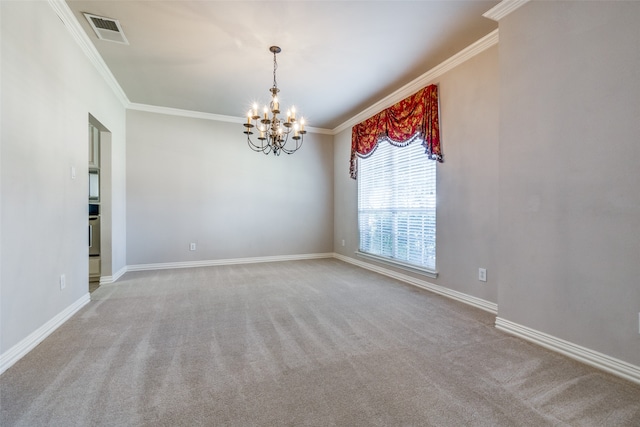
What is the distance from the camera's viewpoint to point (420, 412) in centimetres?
145

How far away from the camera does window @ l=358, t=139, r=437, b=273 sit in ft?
12.3

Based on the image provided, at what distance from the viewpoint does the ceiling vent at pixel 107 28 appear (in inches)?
104

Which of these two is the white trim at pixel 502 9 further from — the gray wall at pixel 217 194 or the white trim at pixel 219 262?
the white trim at pixel 219 262

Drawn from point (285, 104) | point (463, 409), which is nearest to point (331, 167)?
point (285, 104)

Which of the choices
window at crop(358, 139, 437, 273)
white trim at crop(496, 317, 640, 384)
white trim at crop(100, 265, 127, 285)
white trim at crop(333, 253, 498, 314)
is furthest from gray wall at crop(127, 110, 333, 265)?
white trim at crop(496, 317, 640, 384)

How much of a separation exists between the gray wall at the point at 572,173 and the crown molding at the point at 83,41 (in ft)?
12.4

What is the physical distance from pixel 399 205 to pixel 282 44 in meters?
2.60

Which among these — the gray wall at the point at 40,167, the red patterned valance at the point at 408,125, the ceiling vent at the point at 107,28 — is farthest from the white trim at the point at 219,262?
the ceiling vent at the point at 107,28

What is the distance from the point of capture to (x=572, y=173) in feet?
6.63

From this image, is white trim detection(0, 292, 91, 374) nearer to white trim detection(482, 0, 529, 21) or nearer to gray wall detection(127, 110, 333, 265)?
gray wall detection(127, 110, 333, 265)

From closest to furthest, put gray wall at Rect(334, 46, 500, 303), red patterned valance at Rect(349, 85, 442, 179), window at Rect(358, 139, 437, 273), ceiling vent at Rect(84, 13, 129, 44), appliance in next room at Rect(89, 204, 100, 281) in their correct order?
1. ceiling vent at Rect(84, 13, 129, 44)
2. gray wall at Rect(334, 46, 500, 303)
3. red patterned valance at Rect(349, 85, 442, 179)
4. window at Rect(358, 139, 437, 273)
5. appliance in next room at Rect(89, 204, 100, 281)

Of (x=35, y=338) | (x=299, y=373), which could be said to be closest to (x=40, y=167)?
(x=35, y=338)

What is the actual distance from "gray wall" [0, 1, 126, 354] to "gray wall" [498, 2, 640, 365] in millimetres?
3656

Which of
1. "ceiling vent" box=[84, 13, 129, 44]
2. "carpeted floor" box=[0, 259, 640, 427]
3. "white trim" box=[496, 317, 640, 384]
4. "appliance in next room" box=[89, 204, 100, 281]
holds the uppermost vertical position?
"ceiling vent" box=[84, 13, 129, 44]
